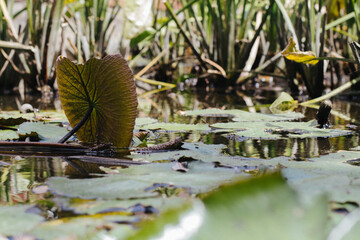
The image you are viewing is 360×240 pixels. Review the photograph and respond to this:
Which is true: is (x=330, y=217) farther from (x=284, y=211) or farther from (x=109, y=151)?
(x=109, y=151)

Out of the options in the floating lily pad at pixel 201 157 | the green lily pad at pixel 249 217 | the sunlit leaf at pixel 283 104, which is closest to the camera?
the green lily pad at pixel 249 217

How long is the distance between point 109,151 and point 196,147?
0.61 feet

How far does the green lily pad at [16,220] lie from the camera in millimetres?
479

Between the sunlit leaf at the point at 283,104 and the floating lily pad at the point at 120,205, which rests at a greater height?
the sunlit leaf at the point at 283,104

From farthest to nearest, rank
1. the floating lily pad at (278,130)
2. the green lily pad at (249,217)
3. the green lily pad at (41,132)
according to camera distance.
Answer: the floating lily pad at (278,130)
the green lily pad at (41,132)
the green lily pad at (249,217)

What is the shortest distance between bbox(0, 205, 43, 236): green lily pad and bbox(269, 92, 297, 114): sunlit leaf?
56.5 inches

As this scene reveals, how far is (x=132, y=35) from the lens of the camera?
123 inches

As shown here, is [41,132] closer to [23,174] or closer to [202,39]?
[23,174]

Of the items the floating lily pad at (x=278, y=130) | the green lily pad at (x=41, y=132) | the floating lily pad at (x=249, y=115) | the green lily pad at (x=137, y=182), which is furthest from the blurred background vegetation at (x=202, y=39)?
the green lily pad at (x=137, y=182)

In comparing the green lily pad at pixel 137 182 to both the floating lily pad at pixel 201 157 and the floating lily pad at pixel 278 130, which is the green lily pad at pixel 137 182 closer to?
the floating lily pad at pixel 201 157

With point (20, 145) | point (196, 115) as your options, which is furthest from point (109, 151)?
point (196, 115)

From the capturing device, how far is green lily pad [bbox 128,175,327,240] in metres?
0.31

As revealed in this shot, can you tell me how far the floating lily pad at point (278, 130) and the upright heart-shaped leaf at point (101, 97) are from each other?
369 millimetres

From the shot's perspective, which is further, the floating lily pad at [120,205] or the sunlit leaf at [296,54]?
the sunlit leaf at [296,54]
